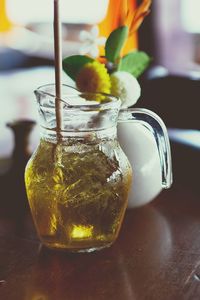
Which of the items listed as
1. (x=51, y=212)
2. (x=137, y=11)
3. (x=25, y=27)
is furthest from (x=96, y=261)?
(x=25, y=27)

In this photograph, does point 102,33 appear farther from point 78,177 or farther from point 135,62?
point 78,177

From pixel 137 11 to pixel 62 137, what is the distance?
306mm

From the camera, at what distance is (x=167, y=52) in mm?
4082

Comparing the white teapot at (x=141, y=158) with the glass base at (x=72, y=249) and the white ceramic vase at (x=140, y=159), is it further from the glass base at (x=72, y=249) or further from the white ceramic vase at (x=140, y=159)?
the glass base at (x=72, y=249)

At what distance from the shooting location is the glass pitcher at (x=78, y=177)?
0.79 metres

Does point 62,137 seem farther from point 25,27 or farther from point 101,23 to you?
point 25,27

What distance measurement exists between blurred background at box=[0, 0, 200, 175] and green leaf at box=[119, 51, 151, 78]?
3.7 inches

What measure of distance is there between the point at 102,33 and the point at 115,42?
165 inches

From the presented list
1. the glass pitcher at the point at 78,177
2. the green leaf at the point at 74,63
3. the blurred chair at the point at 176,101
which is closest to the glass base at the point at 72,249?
the glass pitcher at the point at 78,177

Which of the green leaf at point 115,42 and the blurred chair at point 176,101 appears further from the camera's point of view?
the blurred chair at point 176,101

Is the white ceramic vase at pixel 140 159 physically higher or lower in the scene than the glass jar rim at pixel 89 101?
lower

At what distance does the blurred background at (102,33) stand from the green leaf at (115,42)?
0.09 m

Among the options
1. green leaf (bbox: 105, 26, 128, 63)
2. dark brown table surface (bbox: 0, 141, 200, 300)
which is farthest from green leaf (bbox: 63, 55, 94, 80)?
dark brown table surface (bbox: 0, 141, 200, 300)

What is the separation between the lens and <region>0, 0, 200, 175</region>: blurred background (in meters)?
1.58
